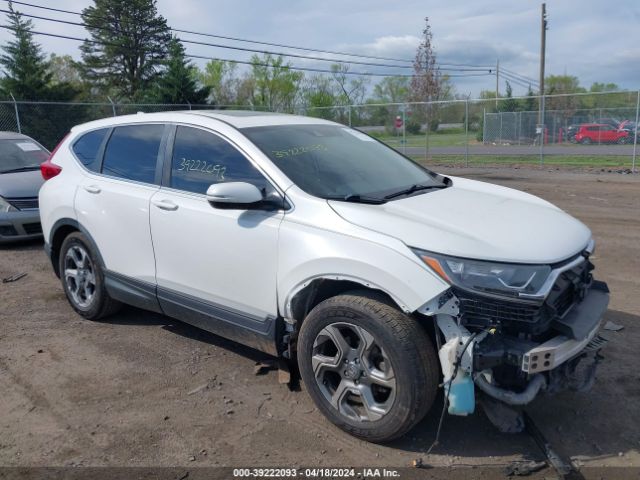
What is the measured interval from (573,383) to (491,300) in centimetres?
85

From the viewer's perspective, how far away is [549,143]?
71.2 ft

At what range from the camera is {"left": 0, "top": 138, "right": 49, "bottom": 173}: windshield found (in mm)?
8874

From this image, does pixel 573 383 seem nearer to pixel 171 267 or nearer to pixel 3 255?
pixel 171 267

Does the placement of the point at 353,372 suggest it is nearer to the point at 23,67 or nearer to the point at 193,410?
the point at 193,410

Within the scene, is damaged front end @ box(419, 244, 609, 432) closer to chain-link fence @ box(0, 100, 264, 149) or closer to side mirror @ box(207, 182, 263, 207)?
side mirror @ box(207, 182, 263, 207)

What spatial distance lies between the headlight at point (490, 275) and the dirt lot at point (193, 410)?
959mm

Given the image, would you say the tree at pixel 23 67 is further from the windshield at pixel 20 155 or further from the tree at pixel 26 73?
the windshield at pixel 20 155

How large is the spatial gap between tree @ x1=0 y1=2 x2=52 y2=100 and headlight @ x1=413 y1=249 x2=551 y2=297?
2656cm

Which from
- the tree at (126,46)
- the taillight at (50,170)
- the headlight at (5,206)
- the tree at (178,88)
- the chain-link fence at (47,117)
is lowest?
the headlight at (5,206)

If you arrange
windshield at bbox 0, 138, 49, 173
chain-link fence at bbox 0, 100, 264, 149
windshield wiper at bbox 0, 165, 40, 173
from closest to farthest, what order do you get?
windshield wiper at bbox 0, 165, 40, 173 → windshield at bbox 0, 138, 49, 173 → chain-link fence at bbox 0, 100, 264, 149

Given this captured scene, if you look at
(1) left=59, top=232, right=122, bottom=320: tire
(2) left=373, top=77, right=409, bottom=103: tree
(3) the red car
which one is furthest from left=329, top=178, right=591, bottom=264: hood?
(2) left=373, top=77, right=409, bottom=103: tree

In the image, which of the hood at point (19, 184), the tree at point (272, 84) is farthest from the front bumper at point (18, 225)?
the tree at point (272, 84)

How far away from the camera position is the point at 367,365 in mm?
3188

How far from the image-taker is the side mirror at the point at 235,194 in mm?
3471
